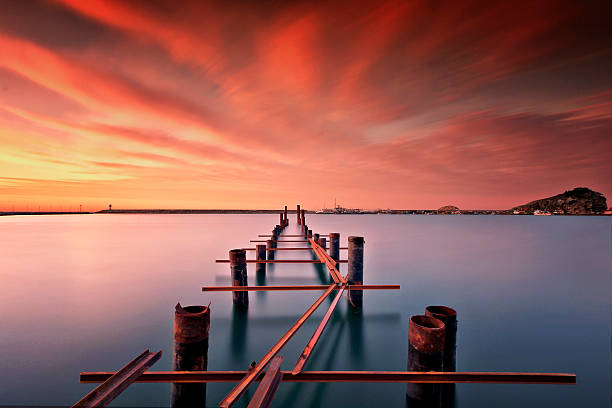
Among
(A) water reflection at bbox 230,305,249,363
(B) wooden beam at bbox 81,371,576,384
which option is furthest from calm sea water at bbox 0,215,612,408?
(B) wooden beam at bbox 81,371,576,384

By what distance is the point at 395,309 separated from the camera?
32.4 feet

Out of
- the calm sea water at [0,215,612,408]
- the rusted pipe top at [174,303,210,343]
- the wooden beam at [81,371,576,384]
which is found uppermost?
the rusted pipe top at [174,303,210,343]

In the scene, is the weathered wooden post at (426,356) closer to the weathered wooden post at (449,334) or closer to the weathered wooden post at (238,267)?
the weathered wooden post at (449,334)

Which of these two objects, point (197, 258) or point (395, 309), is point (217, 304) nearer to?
point (395, 309)

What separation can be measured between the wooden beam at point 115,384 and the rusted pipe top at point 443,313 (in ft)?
13.2

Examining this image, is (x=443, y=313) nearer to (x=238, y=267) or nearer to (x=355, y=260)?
(x=355, y=260)

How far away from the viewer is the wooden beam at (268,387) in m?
2.83

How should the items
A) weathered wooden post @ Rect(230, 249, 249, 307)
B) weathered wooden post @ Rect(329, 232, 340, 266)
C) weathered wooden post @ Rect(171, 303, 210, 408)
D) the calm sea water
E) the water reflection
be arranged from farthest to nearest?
1. weathered wooden post @ Rect(329, 232, 340, 266)
2. weathered wooden post @ Rect(230, 249, 249, 307)
3. the water reflection
4. the calm sea water
5. weathered wooden post @ Rect(171, 303, 210, 408)

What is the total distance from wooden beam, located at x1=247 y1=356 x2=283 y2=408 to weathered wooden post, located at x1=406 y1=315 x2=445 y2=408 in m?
1.78

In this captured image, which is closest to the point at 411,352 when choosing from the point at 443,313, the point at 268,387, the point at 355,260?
the point at 443,313

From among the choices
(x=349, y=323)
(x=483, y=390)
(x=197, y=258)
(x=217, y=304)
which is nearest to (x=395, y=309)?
(x=349, y=323)

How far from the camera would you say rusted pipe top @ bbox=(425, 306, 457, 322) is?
403cm

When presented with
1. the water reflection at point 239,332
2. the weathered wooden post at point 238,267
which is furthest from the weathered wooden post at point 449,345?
the weathered wooden post at point 238,267

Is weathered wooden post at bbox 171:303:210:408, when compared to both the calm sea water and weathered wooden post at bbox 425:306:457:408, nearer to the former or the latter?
the calm sea water
